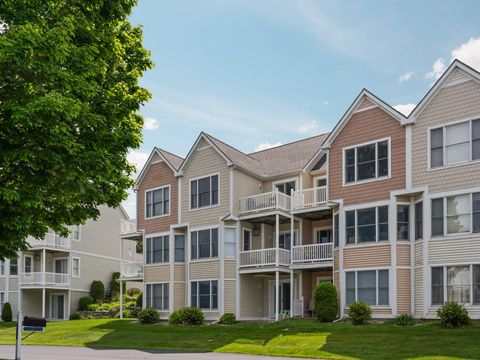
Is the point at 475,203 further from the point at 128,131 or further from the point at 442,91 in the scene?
the point at 128,131

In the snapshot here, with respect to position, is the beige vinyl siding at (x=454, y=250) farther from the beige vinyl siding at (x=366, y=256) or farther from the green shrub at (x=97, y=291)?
the green shrub at (x=97, y=291)

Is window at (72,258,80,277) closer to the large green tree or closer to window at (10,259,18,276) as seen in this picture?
window at (10,259,18,276)

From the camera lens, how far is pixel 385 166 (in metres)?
28.7

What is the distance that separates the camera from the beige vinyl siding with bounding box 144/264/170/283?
3762cm

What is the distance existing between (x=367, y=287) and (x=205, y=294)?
10.9 m

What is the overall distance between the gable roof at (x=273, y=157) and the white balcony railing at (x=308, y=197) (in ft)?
5.71

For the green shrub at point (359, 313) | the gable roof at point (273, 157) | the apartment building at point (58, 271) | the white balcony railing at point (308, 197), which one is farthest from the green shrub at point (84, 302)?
the green shrub at point (359, 313)

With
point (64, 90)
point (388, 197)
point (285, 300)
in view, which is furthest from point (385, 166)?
point (64, 90)

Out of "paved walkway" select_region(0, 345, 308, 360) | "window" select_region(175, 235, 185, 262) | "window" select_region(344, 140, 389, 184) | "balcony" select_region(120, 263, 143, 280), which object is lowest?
"paved walkway" select_region(0, 345, 308, 360)

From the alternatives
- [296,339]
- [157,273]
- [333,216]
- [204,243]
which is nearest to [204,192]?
[204,243]

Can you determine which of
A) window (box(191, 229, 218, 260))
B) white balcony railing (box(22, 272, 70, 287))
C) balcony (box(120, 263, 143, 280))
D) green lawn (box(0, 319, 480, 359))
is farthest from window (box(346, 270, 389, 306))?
white balcony railing (box(22, 272, 70, 287))

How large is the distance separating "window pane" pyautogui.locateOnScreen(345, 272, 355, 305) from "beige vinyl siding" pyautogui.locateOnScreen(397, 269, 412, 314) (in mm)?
2338

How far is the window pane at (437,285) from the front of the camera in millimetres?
26019

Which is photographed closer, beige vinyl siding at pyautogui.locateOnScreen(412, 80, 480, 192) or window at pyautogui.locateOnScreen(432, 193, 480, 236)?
window at pyautogui.locateOnScreen(432, 193, 480, 236)
